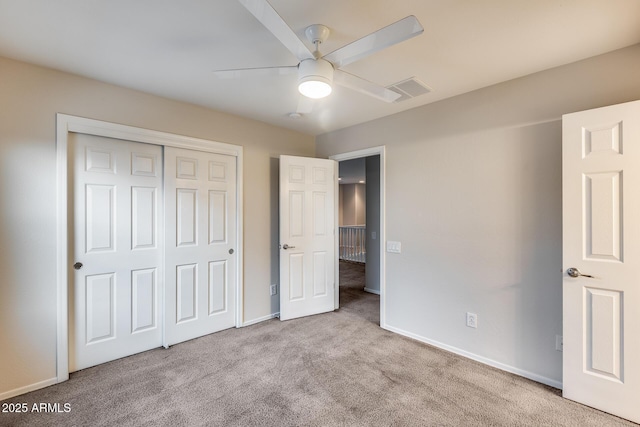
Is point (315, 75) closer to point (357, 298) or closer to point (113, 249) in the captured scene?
point (113, 249)

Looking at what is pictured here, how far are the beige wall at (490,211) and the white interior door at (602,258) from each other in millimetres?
193

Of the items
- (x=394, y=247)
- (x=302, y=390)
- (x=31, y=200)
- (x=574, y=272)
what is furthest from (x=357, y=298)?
(x=31, y=200)

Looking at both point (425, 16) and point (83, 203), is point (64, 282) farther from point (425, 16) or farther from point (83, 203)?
point (425, 16)

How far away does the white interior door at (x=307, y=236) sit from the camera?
3.68 m

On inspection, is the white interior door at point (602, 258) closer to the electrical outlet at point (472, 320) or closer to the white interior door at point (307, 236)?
the electrical outlet at point (472, 320)

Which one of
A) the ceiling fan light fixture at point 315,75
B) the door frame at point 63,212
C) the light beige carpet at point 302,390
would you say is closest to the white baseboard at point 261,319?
the light beige carpet at point 302,390

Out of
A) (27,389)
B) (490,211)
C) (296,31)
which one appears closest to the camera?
(296,31)

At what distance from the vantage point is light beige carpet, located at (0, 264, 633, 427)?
1.90 m

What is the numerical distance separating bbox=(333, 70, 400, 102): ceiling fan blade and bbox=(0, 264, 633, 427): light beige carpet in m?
2.16

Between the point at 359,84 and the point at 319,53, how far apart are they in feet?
1.11

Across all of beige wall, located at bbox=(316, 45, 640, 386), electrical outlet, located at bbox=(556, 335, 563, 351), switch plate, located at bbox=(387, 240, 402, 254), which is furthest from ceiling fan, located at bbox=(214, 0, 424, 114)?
electrical outlet, located at bbox=(556, 335, 563, 351)

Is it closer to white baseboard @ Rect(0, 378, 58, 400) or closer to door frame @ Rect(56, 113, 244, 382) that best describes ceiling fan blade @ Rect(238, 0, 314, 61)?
door frame @ Rect(56, 113, 244, 382)

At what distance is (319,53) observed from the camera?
65.2 inches

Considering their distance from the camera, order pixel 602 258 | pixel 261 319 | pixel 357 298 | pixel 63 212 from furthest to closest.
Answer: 1. pixel 357 298
2. pixel 261 319
3. pixel 63 212
4. pixel 602 258
